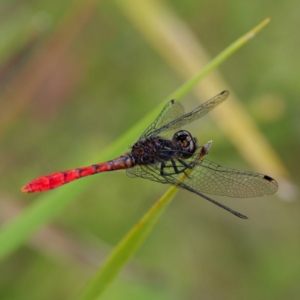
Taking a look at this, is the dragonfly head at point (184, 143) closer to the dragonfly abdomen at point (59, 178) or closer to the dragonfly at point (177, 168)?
the dragonfly at point (177, 168)

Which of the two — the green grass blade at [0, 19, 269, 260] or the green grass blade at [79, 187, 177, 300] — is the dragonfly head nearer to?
the green grass blade at [0, 19, 269, 260]

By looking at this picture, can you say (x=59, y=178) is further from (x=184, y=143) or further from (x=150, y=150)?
(x=184, y=143)

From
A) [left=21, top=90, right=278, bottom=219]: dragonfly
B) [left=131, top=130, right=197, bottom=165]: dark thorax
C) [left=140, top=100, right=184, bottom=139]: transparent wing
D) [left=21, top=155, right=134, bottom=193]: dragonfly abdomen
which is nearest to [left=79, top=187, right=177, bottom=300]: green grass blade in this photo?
[left=21, top=90, right=278, bottom=219]: dragonfly

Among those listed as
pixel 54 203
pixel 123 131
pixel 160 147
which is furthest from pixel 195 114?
pixel 123 131

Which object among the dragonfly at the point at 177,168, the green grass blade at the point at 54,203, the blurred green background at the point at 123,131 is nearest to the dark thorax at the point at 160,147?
the dragonfly at the point at 177,168

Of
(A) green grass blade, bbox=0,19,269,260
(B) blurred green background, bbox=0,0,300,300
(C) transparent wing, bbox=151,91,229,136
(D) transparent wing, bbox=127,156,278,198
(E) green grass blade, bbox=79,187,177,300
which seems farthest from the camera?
(B) blurred green background, bbox=0,0,300,300

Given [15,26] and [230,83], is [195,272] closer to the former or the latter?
[230,83]
